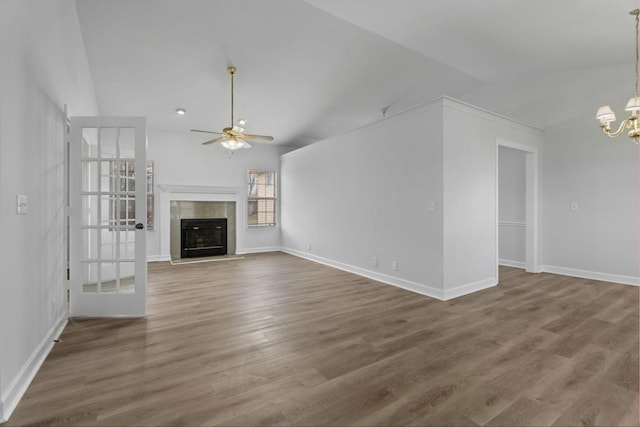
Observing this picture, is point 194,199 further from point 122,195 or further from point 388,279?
point 388,279

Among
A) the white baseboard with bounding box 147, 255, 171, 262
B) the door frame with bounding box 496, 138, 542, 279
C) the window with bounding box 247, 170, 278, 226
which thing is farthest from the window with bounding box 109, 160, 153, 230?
the door frame with bounding box 496, 138, 542, 279

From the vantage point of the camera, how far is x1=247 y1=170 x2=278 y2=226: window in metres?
8.13

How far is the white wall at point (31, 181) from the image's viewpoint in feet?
6.07

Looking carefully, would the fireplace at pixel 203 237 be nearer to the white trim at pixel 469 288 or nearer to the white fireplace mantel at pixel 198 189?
the white fireplace mantel at pixel 198 189

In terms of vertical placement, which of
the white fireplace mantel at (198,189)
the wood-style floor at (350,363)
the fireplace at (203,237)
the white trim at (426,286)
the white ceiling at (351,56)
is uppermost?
the white ceiling at (351,56)

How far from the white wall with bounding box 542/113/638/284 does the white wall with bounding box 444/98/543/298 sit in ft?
4.50

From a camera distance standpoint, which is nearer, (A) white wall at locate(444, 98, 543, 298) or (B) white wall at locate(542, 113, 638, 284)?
(A) white wall at locate(444, 98, 543, 298)

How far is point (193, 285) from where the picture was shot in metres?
4.72

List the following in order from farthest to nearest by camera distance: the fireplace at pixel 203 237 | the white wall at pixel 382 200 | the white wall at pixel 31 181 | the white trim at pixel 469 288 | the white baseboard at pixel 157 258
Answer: the fireplace at pixel 203 237 < the white baseboard at pixel 157 258 < the white wall at pixel 382 200 < the white trim at pixel 469 288 < the white wall at pixel 31 181

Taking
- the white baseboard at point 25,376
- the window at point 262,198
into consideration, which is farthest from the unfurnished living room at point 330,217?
the window at point 262,198

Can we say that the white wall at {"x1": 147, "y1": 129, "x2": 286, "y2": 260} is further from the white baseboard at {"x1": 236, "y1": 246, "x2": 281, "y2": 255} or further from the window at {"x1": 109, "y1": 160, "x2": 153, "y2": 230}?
the window at {"x1": 109, "y1": 160, "x2": 153, "y2": 230}

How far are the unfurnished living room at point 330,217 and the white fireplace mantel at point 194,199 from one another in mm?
58

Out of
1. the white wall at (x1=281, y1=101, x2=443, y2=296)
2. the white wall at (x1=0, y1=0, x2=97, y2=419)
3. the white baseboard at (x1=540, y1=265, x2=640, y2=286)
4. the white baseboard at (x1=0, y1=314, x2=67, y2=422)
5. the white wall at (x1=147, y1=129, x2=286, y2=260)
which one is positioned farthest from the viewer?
the white wall at (x1=147, y1=129, x2=286, y2=260)

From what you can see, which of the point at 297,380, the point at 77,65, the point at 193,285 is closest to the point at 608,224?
the point at 297,380
